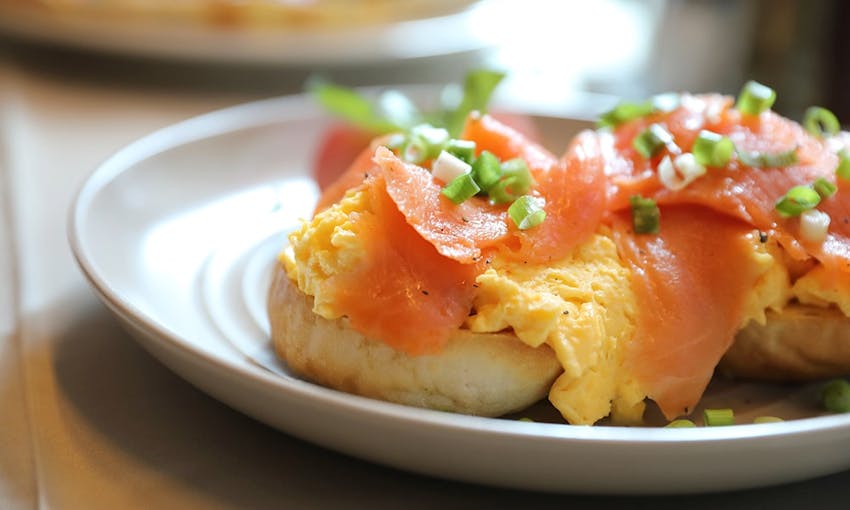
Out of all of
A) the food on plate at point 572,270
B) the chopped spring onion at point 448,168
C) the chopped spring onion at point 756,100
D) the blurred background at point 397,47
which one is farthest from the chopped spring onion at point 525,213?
the blurred background at point 397,47

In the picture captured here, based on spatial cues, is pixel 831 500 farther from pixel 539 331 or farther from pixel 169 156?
pixel 169 156

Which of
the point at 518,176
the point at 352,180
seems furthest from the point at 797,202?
the point at 352,180

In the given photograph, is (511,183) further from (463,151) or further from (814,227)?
(814,227)

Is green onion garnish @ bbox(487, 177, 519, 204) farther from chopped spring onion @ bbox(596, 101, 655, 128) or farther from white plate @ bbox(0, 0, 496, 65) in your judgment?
white plate @ bbox(0, 0, 496, 65)

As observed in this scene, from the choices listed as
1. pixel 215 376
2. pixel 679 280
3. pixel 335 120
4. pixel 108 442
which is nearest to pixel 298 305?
pixel 215 376

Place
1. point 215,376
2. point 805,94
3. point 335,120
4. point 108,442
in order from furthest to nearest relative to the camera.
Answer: point 805,94 → point 335,120 → point 108,442 → point 215,376
